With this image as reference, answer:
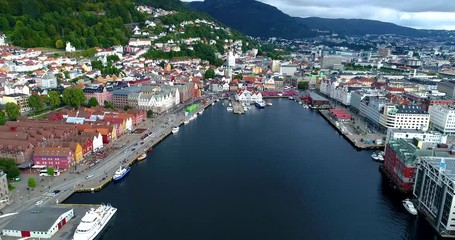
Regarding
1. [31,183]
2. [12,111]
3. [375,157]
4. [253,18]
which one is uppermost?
[253,18]

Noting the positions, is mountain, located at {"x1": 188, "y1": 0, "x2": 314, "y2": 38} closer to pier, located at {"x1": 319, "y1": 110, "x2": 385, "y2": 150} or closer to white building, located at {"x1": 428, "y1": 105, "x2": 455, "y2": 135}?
pier, located at {"x1": 319, "y1": 110, "x2": 385, "y2": 150}

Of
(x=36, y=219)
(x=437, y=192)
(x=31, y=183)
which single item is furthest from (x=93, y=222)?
(x=437, y=192)

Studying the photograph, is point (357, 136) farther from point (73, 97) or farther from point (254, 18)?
point (254, 18)

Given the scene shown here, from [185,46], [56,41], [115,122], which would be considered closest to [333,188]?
[115,122]

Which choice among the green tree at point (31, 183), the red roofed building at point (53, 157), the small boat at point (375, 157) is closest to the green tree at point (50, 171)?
the red roofed building at point (53, 157)

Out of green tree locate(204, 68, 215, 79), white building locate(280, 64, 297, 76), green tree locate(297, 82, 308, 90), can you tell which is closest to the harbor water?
green tree locate(297, 82, 308, 90)
